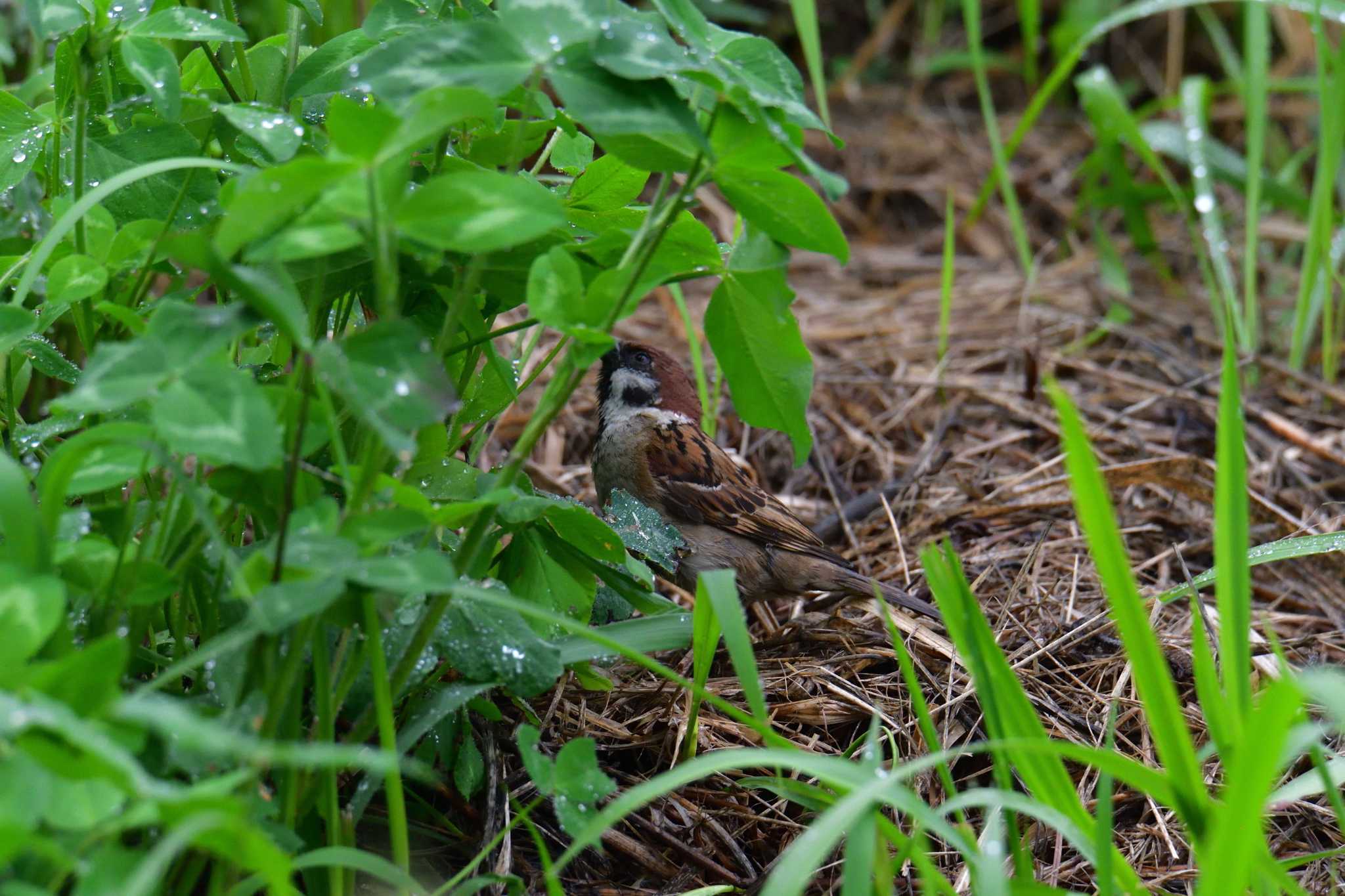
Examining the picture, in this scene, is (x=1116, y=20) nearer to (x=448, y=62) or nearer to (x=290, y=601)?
(x=448, y=62)

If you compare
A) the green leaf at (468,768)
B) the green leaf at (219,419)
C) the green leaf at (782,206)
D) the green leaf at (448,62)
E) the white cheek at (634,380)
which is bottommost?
the white cheek at (634,380)

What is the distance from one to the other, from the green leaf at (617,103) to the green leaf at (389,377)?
34 centimetres

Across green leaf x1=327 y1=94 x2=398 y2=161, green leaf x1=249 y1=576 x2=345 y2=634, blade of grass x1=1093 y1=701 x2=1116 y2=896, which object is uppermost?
green leaf x1=327 y1=94 x2=398 y2=161

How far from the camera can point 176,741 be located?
145 cm

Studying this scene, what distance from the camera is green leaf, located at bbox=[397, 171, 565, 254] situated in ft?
4.84

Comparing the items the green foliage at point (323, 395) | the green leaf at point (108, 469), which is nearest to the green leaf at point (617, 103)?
the green foliage at point (323, 395)

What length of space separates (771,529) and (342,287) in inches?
65.3

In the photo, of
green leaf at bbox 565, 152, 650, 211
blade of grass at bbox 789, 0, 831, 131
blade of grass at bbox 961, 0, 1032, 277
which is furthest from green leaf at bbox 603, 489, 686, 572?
blade of grass at bbox 961, 0, 1032, 277

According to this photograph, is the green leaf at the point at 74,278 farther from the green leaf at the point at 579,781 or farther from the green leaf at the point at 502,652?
the green leaf at the point at 579,781

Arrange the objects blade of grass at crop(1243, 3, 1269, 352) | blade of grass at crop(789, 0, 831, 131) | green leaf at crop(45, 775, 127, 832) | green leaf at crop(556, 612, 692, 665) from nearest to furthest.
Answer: green leaf at crop(45, 775, 127, 832) → green leaf at crop(556, 612, 692, 665) → blade of grass at crop(789, 0, 831, 131) → blade of grass at crop(1243, 3, 1269, 352)

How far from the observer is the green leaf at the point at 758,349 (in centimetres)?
197

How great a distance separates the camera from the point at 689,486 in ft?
11.4

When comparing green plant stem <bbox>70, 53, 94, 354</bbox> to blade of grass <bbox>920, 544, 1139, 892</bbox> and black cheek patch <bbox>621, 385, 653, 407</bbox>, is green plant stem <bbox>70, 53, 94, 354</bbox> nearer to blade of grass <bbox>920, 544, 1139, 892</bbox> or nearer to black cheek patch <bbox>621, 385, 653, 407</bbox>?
blade of grass <bbox>920, 544, 1139, 892</bbox>

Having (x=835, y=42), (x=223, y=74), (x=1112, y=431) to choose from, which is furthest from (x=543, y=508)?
(x=835, y=42)
